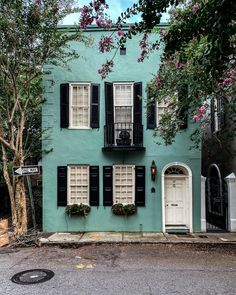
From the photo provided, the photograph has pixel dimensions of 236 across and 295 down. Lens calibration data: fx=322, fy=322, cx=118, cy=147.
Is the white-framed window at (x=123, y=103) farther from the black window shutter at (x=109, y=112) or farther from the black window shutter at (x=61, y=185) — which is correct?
the black window shutter at (x=61, y=185)

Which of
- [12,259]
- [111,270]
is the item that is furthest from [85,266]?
[12,259]

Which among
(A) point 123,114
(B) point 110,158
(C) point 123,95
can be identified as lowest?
(B) point 110,158

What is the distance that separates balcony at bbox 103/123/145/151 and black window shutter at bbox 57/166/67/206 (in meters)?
1.86

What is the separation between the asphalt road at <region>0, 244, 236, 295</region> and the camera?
6121 mm

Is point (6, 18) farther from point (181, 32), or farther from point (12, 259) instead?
point (181, 32)

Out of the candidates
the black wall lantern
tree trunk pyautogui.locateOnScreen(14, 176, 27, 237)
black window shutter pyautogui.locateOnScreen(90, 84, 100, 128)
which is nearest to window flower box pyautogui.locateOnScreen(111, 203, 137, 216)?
the black wall lantern

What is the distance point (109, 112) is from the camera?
12.4 meters

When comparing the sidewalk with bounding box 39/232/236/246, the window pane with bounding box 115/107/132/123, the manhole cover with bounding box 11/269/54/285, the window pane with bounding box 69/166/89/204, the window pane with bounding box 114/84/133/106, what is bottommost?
the sidewalk with bounding box 39/232/236/246

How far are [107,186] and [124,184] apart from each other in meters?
0.67

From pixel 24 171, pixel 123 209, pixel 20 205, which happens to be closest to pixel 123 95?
pixel 123 209

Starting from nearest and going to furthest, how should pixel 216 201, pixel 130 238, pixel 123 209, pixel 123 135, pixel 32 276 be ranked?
1. pixel 32 276
2. pixel 130 238
3. pixel 123 135
4. pixel 123 209
5. pixel 216 201

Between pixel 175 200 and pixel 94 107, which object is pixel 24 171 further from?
pixel 175 200

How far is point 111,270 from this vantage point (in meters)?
7.37

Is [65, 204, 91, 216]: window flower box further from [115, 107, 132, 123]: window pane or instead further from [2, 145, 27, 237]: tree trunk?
[115, 107, 132, 123]: window pane
